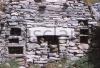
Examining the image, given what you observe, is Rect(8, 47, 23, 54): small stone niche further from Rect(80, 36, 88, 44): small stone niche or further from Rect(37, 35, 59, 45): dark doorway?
Rect(80, 36, 88, 44): small stone niche

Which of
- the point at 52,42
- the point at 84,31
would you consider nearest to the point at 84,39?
the point at 84,31

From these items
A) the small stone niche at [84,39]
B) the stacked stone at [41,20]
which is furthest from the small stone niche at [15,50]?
the small stone niche at [84,39]

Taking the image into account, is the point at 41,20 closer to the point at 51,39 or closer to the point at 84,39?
the point at 51,39

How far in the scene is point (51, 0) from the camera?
12.6 m

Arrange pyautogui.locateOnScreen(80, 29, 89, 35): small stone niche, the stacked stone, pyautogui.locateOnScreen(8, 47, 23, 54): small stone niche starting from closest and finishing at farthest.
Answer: the stacked stone → pyautogui.locateOnScreen(8, 47, 23, 54): small stone niche → pyautogui.locateOnScreen(80, 29, 89, 35): small stone niche

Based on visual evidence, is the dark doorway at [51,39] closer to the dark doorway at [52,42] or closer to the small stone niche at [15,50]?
the dark doorway at [52,42]

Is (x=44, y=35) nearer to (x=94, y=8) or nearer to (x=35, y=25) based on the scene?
(x=35, y=25)

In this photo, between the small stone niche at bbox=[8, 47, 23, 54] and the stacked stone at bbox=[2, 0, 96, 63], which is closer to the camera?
the stacked stone at bbox=[2, 0, 96, 63]

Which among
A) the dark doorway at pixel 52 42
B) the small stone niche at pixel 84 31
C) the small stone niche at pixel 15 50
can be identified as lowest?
the small stone niche at pixel 15 50

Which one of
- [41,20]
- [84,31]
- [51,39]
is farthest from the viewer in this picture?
[84,31]

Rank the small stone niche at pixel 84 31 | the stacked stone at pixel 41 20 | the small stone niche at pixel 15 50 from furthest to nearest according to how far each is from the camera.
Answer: the small stone niche at pixel 84 31
the small stone niche at pixel 15 50
the stacked stone at pixel 41 20

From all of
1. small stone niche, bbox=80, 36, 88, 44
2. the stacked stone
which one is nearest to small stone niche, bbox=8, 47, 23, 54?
the stacked stone

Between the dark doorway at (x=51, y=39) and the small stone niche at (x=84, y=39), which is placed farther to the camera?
the small stone niche at (x=84, y=39)

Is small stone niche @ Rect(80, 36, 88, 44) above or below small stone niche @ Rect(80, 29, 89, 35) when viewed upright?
below
